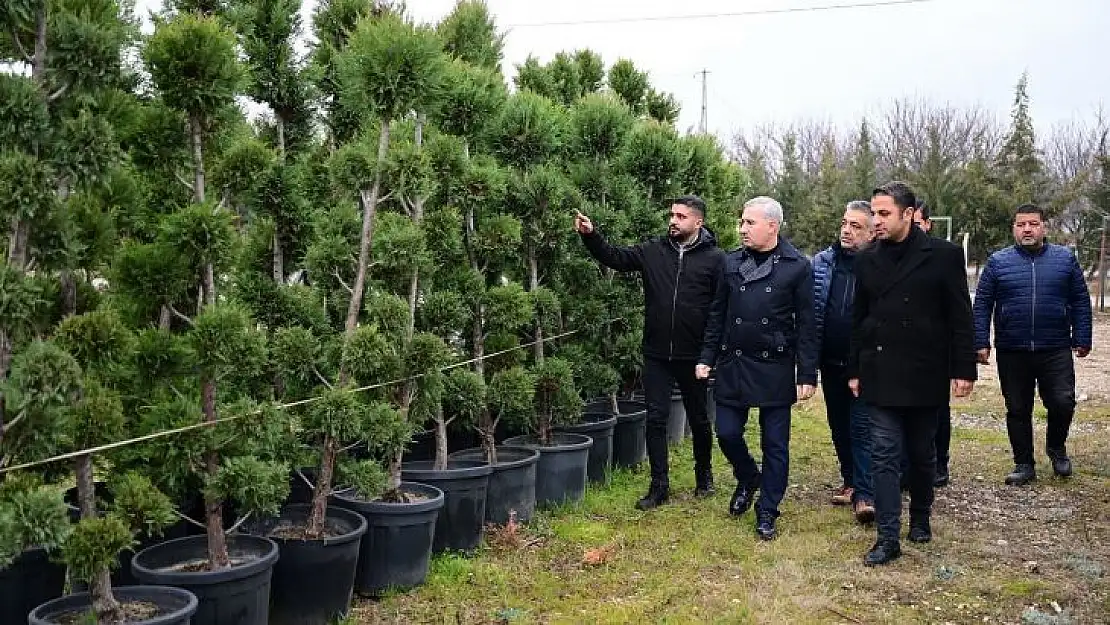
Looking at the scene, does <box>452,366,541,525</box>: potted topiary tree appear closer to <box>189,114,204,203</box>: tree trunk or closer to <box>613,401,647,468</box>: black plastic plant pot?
<box>613,401,647,468</box>: black plastic plant pot

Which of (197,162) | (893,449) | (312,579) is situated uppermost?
(197,162)

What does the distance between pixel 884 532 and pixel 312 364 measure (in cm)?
287

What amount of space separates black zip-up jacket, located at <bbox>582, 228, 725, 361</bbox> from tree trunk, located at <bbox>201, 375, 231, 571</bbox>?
2.61 meters

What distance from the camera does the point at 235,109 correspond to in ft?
11.6

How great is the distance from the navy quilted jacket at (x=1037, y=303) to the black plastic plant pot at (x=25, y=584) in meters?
5.27

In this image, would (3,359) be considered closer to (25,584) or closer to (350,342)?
(25,584)

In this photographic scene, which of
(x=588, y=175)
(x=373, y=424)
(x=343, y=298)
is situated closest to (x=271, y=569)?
(x=373, y=424)

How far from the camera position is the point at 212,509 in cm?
346

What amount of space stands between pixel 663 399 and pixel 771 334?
872mm

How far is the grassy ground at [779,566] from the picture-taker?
4012 mm

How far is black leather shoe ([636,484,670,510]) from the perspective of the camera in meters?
5.68

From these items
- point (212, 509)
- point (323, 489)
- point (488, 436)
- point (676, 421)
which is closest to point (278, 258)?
point (323, 489)

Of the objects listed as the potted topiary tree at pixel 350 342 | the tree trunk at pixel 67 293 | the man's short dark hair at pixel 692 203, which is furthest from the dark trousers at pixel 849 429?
the tree trunk at pixel 67 293

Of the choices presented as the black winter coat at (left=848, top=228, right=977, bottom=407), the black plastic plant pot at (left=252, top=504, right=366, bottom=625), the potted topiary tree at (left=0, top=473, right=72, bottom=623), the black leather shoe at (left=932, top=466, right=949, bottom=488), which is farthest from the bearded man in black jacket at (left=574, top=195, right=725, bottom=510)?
the potted topiary tree at (left=0, top=473, right=72, bottom=623)
